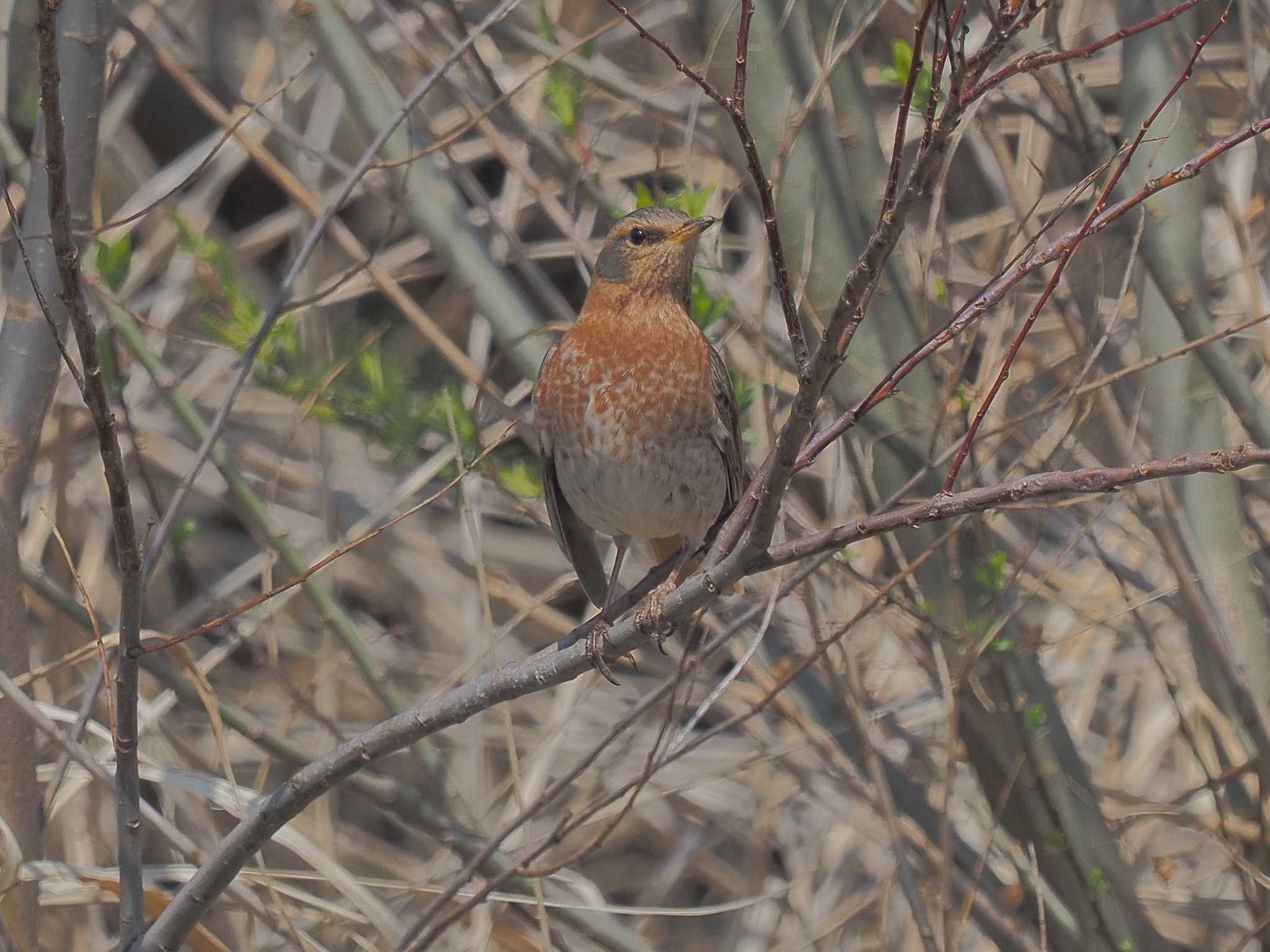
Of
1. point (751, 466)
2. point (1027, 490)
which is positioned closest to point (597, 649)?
point (1027, 490)

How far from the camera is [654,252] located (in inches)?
164

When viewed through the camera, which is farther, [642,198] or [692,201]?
[642,198]

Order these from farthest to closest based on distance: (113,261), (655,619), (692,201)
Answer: (692,201) < (113,261) < (655,619)

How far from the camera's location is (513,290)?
4.72 metres

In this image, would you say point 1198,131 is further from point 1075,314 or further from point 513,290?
point 513,290

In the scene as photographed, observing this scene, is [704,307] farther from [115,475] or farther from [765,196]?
[115,475]

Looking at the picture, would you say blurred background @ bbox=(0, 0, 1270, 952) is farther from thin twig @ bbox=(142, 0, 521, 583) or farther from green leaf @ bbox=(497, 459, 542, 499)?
thin twig @ bbox=(142, 0, 521, 583)

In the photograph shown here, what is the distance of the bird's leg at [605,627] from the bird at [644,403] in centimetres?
30

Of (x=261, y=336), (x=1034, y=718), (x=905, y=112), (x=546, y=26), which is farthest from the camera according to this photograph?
(x=546, y=26)

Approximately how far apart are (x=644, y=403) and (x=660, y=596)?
695mm

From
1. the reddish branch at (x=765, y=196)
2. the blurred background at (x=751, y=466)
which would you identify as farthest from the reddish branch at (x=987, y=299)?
the blurred background at (x=751, y=466)

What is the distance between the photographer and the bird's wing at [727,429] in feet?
13.6

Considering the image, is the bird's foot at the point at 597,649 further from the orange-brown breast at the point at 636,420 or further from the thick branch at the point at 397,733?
the orange-brown breast at the point at 636,420

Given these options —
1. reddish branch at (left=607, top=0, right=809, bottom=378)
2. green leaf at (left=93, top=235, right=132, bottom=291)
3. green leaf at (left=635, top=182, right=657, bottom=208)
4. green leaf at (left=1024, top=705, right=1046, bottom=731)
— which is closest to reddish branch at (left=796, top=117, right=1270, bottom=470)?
reddish branch at (left=607, top=0, right=809, bottom=378)
